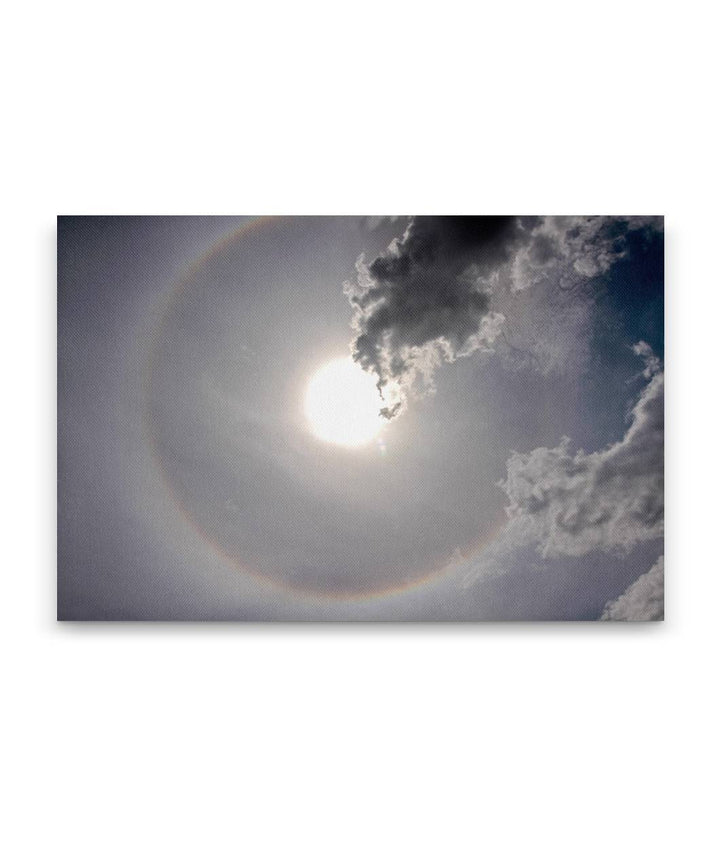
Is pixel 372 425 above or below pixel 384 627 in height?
above

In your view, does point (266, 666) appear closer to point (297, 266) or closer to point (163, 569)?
point (163, 569)
